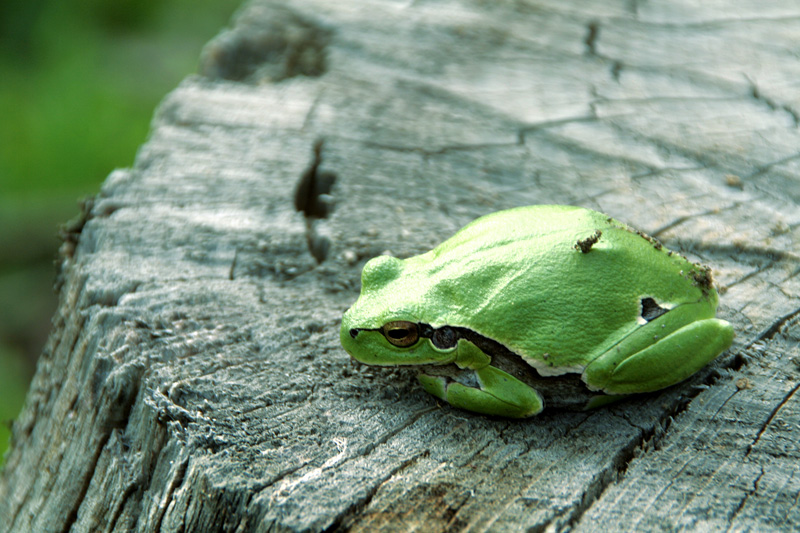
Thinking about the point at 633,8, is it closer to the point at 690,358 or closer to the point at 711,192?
the point at 711,192

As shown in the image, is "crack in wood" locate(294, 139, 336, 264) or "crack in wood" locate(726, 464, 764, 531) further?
"crack in wood" locate(294, 139, 336, 264)

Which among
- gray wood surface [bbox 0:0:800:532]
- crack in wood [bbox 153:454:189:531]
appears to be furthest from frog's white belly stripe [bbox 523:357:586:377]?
crack in wood [bbox 153:454:189:531]

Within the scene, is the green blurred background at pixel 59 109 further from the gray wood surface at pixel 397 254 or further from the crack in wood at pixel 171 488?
the crack in wood at pixel 171 488

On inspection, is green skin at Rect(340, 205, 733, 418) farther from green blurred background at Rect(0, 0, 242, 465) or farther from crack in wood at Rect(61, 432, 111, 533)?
green blurred background at Rect(0, 0, 242, 465)

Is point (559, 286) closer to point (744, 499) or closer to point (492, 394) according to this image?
point (492, 394)

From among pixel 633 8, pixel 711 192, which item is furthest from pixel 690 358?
pixel 633 8

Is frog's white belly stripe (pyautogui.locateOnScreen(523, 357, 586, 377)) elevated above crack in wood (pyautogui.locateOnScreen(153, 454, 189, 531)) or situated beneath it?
elevated above
